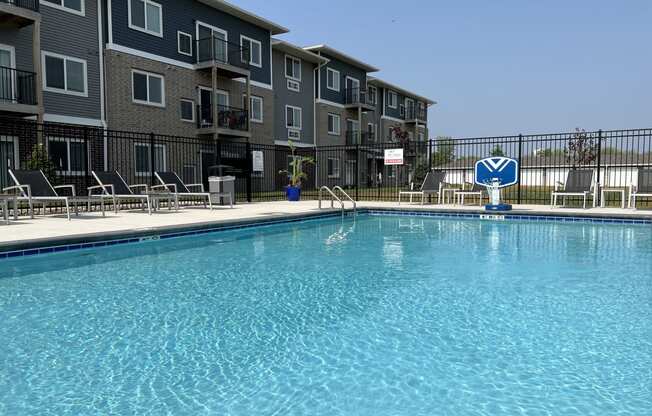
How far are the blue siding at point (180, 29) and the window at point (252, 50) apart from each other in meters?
0.19

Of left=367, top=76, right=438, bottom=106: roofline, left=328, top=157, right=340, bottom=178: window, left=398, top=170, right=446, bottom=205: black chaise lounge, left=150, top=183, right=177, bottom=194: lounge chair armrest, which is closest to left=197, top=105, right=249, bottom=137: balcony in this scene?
left=150, top=183, right=177, bottom=194: lounge chair armrest

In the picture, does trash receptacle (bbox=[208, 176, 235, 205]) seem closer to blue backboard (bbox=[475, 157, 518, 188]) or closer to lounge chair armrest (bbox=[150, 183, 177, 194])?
lounge chair armrest (bbox=[150, 183, 177, 194])

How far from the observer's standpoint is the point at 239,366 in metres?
2.73

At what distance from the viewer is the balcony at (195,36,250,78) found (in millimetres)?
18812

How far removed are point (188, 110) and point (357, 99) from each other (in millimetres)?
13257

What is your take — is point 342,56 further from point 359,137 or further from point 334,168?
point 334,168

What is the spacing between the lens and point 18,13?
12.5m

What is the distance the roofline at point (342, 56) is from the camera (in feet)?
84.5

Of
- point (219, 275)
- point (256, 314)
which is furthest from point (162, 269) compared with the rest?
point (256, 314)

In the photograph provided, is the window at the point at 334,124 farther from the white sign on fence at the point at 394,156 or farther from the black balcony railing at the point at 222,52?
the white sign on fence at the point at 394,156

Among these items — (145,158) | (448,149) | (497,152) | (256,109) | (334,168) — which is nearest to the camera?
(497,152)

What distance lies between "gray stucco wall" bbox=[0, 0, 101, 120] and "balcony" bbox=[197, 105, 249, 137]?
14.3ft

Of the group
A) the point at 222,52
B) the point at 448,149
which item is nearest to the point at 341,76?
the point at 222,52

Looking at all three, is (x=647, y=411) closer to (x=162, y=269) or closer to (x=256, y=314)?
(x=256, y=314)
